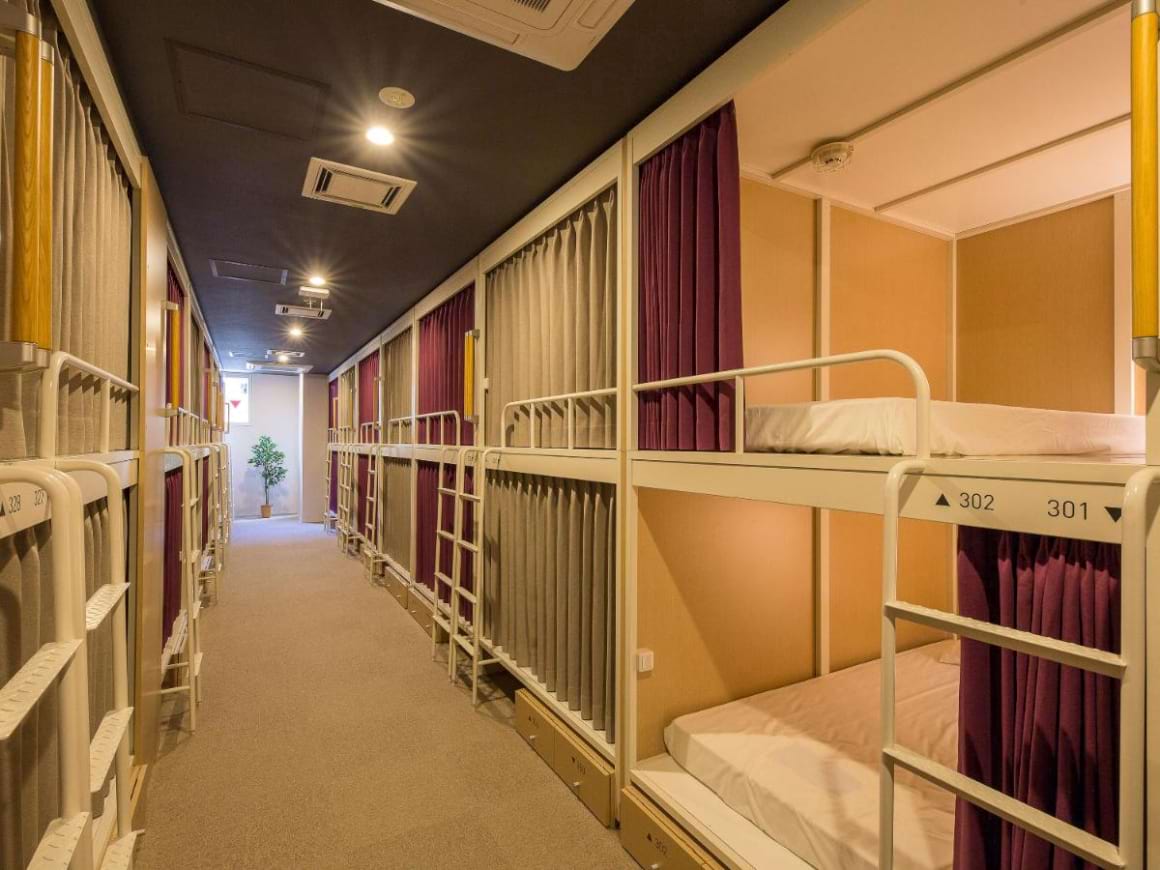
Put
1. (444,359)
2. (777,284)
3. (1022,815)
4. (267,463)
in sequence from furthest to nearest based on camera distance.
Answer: (267,463), (444,359), (777,284), (1022,815)

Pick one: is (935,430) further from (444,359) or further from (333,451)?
(333,451)

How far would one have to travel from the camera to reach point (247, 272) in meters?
4.34

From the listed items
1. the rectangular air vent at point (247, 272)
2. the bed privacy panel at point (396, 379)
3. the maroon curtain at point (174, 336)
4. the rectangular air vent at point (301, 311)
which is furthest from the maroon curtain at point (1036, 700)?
the rectangular air vent at point (301, 311)

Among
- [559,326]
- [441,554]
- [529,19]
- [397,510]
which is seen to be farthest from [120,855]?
[397,510]

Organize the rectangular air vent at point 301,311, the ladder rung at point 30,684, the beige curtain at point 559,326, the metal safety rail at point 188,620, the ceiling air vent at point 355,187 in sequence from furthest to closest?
1. the rectangular air vent at point 301,311
2. the metal safety rail at point 188,620
3. the ceiling air vent at point 355,187
4. the beige curtain at point 559,326
5. the ladder rung at point 30,684

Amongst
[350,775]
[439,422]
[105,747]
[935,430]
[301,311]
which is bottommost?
[350,775]

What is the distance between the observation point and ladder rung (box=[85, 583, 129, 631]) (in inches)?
42.7

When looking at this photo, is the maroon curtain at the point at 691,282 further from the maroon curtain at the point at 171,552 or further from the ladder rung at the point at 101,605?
the maroon curtain at the point at 171,552

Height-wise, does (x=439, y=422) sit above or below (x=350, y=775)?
above

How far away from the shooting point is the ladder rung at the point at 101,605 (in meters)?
1.08

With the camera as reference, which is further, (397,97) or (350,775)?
(350,775)

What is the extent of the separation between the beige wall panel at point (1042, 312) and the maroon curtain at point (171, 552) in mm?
4752

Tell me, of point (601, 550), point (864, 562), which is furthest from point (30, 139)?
point (864, 562)

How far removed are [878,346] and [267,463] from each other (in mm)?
10841
